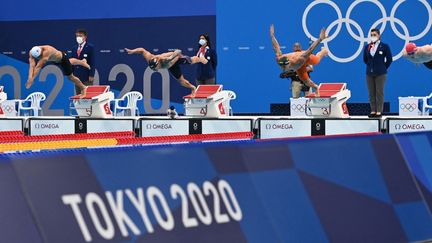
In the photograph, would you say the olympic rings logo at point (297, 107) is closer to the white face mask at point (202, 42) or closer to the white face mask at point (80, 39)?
the white face mask at point (202, 42)

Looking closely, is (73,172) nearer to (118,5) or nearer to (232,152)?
(232,152)

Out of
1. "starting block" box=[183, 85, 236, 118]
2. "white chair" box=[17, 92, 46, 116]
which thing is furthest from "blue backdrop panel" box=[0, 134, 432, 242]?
"white chair" box=[17, 92, 46, 116]

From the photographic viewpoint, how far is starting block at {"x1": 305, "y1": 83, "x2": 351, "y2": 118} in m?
19.2

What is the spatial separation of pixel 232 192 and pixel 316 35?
22590mm

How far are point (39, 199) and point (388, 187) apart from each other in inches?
115

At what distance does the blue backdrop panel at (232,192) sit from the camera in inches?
158

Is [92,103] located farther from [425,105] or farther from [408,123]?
[425,105]

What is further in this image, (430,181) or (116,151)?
(430,181)

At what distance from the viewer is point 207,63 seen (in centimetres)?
2247

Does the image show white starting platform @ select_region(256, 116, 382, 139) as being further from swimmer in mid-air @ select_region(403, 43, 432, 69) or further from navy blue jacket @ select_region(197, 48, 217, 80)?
swimmer in mid-air @ select_region(403, 43, 432, 69)

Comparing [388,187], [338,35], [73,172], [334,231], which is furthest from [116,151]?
[338,35]

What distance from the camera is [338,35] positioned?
27.0 m

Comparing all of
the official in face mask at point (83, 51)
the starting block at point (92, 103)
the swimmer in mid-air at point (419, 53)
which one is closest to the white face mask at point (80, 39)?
the official in face mask at point (83, 51)

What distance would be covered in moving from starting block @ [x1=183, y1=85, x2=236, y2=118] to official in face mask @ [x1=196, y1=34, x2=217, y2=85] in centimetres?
154
